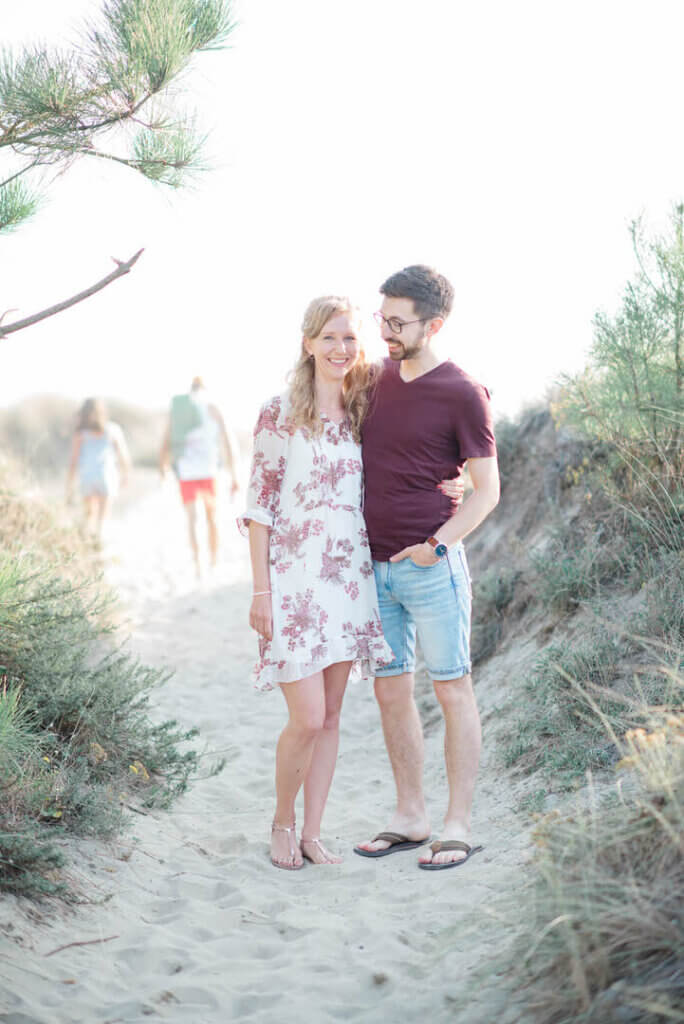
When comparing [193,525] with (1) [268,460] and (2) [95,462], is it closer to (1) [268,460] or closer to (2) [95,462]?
(2) [95,462]

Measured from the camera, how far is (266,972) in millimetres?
2848

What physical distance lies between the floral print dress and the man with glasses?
4.2 inches

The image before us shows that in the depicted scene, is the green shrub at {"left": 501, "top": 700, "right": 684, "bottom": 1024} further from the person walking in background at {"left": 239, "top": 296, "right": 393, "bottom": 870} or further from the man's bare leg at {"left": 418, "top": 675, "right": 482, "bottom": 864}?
the person walking in background at {"left": 239, "top": 296, "right": 393, "bottom": 870}

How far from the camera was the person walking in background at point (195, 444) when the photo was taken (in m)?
9.13

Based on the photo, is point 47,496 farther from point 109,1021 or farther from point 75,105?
point 109,1021

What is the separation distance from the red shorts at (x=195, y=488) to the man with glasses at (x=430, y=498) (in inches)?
230

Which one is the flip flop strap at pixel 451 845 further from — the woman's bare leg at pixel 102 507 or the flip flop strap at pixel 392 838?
the woman's bare leg at pixel 102 507

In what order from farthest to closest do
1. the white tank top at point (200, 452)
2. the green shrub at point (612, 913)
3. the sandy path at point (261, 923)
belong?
1. the white tank top at point (200, 452)
2. the sandy path at point (261, 923)
3. the green shrub at point (612, 913)

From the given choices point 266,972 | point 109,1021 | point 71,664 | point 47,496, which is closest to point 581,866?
point 266,972

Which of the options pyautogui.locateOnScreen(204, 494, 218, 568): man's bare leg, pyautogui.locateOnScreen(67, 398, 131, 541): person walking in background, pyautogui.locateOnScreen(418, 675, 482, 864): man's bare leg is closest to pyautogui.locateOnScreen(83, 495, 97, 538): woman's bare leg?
pyautogui.locateOnScreen(67, 398, 131, 541): person walking in background

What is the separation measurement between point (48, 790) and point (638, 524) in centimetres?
311

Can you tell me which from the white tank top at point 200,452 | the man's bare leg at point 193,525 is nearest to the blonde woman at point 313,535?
the white tank top at point 200,452

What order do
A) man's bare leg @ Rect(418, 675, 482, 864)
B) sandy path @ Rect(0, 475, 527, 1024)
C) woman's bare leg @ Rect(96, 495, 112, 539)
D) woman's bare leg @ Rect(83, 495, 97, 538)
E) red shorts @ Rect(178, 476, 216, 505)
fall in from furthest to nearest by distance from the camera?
woman's bare leg @ Rect(96, 495, 112, 539) < woman's bare leg @ Rect(83, 495, 97, 538) < red shorts @ Rect(178, 476, 216, 505) < man's bare leg @ Rect(418, 675, 482, 864) < sandy path @ Rect(0, 475, 527, 1024)

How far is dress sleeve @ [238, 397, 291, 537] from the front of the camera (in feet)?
11.5
